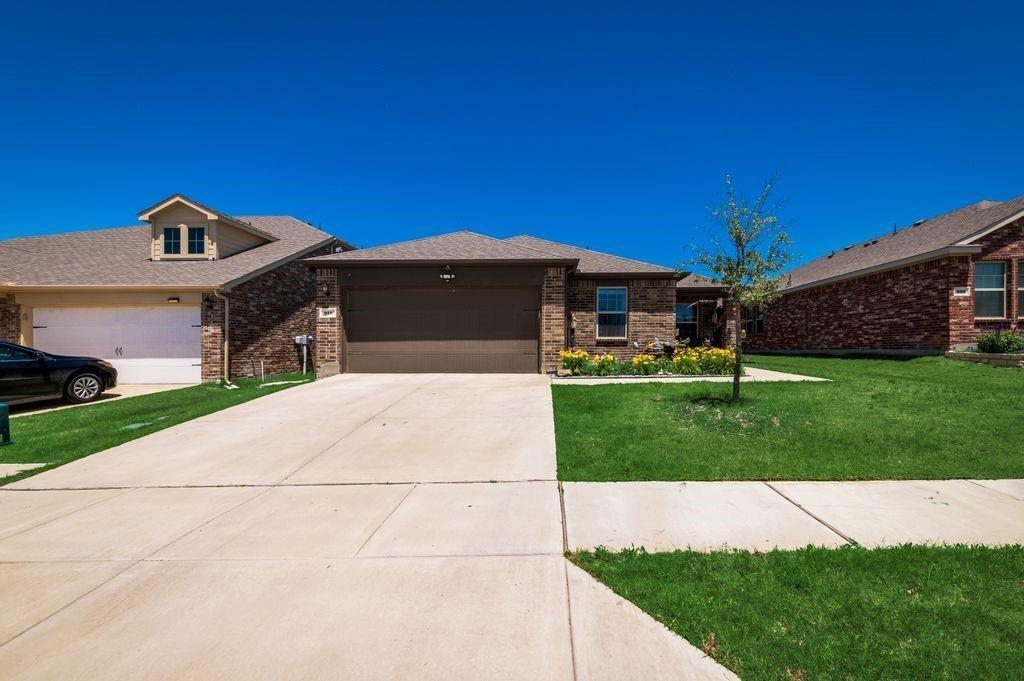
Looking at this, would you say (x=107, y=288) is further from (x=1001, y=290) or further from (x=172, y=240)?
(x=1001, y=290)

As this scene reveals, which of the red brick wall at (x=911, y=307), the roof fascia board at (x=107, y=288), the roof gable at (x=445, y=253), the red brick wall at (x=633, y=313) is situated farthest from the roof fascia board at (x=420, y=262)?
the red brick wall at (x=911, y=307)

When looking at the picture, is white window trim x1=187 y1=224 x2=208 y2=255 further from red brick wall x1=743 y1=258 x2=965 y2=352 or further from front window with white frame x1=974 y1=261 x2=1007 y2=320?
front window with white frame x1=974 y1=261 x2=1007 y2=320

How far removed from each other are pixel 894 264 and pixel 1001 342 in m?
4.04

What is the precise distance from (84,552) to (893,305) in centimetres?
2148

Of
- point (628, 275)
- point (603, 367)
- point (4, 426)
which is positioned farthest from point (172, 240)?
point (628, 275)

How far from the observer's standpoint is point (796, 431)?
6.14 metres

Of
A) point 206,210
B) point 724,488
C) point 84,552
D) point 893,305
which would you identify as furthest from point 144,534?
point 893,305

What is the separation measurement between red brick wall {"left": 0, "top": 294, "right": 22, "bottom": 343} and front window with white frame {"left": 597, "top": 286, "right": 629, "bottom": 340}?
17.3 meters

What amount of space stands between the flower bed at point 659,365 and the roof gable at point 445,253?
2.97 meters

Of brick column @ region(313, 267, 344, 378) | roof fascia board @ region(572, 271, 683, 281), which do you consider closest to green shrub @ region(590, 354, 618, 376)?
roof fascia board @ region(572, 271, 683, 281)

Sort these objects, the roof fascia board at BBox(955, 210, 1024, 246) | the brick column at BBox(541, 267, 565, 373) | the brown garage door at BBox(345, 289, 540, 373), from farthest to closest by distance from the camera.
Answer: the roof fascia board at BBox(955, 210, 1024, 246) → the brown garage door at BBox(345, 289, 540, 373) → the brick column at BBox(541, 267, 565, 373)

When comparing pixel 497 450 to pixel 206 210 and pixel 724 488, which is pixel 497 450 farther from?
pixel 206 210

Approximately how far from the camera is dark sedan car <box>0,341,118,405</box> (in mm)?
9180

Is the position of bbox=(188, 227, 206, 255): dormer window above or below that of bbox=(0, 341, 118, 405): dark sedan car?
above
